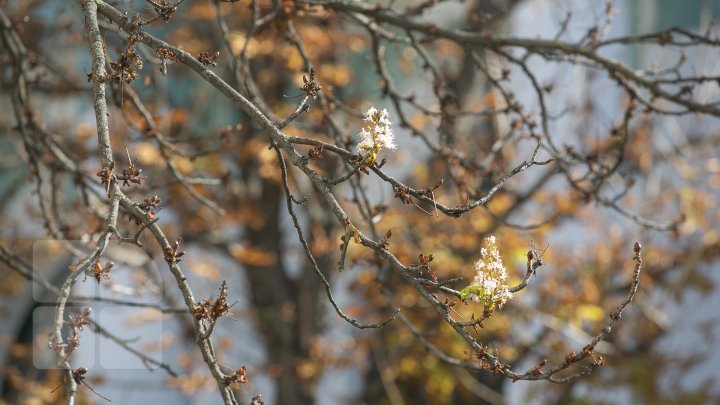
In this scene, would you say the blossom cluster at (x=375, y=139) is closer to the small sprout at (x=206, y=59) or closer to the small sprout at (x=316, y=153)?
the small sprout at (x=316, y=153)

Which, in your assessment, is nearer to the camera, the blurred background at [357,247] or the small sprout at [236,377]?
the small sprout at [236,377]

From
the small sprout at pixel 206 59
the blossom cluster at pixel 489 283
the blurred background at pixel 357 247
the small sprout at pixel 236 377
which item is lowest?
the small sprout at pixel 236 377

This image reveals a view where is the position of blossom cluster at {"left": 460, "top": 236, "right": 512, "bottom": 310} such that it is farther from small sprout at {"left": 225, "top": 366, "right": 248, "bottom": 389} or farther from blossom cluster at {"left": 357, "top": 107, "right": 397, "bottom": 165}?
small sprout at {"left": 225, "top": 366, "right": 248, "bottom": 389}

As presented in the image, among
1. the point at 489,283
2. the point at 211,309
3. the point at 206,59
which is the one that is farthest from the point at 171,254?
the point at 489,283

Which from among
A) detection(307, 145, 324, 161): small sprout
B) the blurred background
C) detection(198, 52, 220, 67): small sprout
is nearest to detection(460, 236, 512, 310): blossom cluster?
detection(307, 145, 324, 161): small sprout

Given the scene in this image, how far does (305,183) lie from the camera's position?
23.9 ft

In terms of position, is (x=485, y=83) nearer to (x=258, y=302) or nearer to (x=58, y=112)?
(x=258, y=302)

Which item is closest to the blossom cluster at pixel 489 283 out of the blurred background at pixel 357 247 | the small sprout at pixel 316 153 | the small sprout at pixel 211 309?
the small sprout at pixel 316 153

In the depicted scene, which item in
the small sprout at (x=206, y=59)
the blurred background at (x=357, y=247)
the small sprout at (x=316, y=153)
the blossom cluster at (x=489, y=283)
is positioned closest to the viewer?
the blossom cluster at (x=489, y=283)

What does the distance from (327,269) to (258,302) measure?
814 millimetres

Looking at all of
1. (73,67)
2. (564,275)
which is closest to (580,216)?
(564,275)

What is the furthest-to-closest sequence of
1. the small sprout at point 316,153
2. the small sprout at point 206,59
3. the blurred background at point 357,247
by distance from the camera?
the blurred background at point 357,247 → the small sprout at point 206,59 → the small sprout at point 316,153

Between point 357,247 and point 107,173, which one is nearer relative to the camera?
point 107,173

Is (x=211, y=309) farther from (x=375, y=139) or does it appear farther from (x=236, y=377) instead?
(x=375, y=139)
